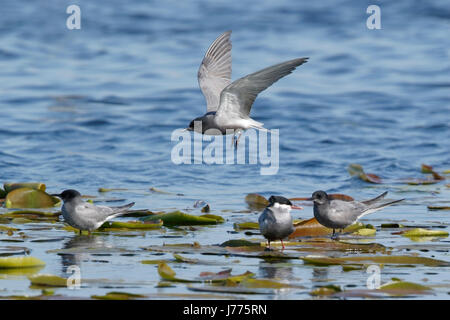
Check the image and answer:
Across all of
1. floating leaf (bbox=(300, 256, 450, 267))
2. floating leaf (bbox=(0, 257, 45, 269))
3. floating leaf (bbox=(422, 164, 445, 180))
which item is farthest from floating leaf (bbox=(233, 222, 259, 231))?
floating leaf (bbox=(422, 164, 445, 180))

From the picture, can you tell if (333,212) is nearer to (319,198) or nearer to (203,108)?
(319,198)

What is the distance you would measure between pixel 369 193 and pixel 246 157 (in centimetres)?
347

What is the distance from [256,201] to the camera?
36.1 ft

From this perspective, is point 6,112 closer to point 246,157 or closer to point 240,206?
point 246,157

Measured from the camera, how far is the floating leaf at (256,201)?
1090 cm

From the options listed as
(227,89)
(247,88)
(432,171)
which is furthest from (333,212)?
(432,171)

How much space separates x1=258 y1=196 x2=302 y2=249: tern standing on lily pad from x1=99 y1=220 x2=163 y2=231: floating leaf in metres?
1.45

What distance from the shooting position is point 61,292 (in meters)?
6.55

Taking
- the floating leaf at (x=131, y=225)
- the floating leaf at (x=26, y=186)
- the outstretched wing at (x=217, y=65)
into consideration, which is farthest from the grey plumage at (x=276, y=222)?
the outstretched wing at (x=217, y=65)

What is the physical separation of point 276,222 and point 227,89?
2401mm

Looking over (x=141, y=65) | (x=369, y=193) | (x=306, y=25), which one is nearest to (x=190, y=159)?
(x=369, y=193)

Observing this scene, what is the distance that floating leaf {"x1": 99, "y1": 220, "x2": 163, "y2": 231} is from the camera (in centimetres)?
917

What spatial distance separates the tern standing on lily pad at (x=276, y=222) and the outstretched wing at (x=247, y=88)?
1.73 metres

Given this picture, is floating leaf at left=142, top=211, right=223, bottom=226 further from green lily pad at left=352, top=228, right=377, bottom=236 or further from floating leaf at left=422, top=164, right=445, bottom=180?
floating leaf at left=422, top=164, right=445, bottom=180
